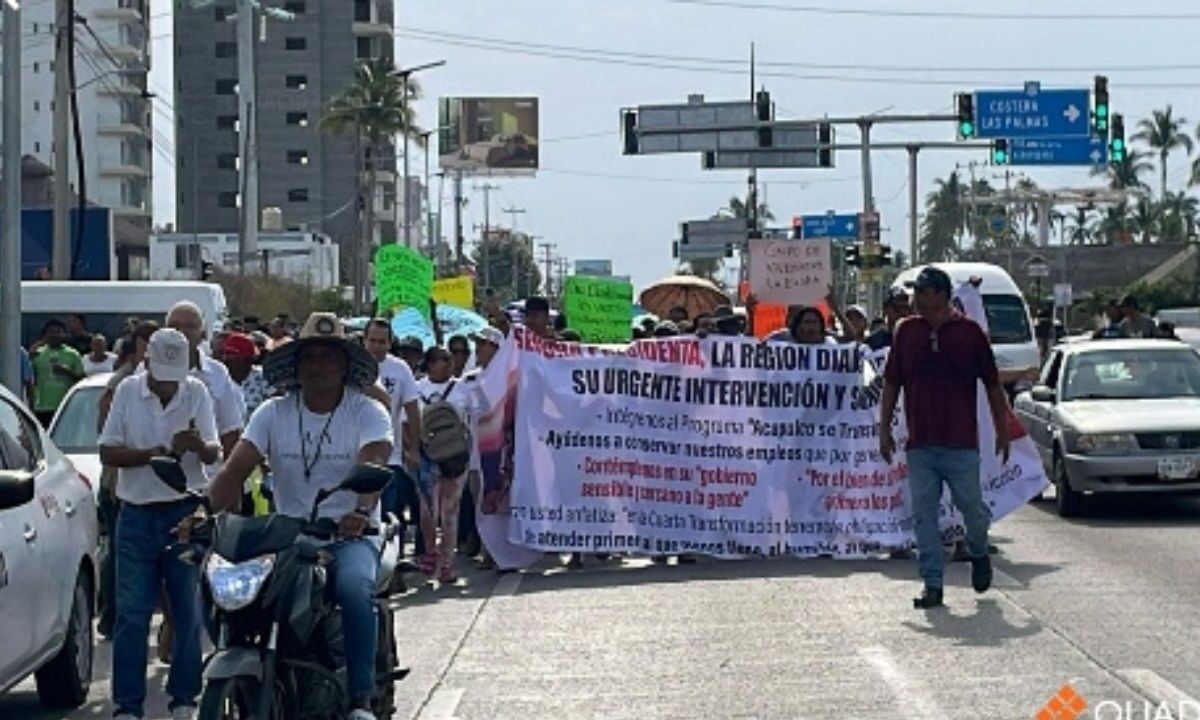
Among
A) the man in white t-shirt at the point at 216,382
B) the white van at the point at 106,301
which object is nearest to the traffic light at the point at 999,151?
the white van at the point at 106,301

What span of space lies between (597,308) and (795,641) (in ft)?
46.0

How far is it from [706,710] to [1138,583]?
5.23 metres

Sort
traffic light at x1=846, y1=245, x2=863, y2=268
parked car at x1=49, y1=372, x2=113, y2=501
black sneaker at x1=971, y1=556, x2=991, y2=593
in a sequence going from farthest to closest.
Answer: traffic light at x1=846, y1=245, x2=863, y2=268, parked car at x1=49, y1=372, x2=113, y2=501, black sneaker at x1=971, y1=556, x2=991, y2=593

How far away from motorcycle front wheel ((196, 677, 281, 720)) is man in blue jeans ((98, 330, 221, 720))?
2.17m

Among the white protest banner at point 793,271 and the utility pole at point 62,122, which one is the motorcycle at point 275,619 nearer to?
the white protest banner at point 793,271

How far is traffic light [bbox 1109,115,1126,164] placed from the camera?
133 ft

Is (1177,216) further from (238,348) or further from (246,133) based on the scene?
(238,348)

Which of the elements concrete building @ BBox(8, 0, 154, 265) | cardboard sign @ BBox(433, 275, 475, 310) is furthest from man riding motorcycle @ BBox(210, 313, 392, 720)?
concrete building @ BBox(8, 0, 154, 265)

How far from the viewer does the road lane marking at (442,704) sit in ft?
33.8

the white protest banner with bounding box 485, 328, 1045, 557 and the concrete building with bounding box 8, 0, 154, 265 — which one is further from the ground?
the concrete building with bounding box 8, 0, 154, 265

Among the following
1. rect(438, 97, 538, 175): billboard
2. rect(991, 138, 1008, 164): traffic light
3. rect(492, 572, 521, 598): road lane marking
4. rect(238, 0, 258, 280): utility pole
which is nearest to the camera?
rect(492, 572, 521, 598): road lane marking

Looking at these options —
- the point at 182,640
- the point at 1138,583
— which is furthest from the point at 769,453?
the point at 182,640

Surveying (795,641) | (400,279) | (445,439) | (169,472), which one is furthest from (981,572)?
(400,279)

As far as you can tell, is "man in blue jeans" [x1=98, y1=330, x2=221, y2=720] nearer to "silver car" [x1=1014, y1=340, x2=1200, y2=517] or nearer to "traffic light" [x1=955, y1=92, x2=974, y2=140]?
"silver car" [x1=1014, y1=340, x2=1200, y2=517]
